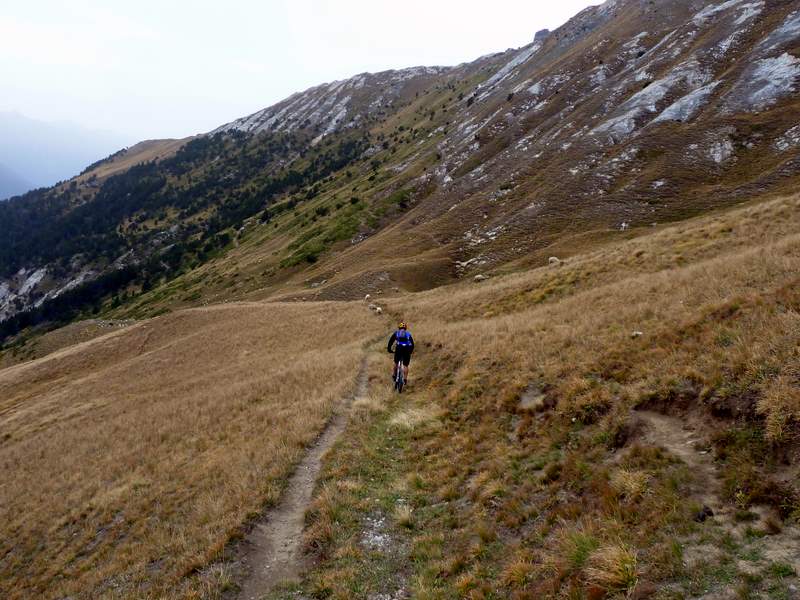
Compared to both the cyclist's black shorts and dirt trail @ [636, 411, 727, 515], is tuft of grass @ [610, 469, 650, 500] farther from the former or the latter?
the cyclist's black shorts

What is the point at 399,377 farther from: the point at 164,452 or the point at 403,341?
the point at 164,452

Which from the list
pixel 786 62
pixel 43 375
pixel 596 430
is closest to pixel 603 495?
pixel 596 430

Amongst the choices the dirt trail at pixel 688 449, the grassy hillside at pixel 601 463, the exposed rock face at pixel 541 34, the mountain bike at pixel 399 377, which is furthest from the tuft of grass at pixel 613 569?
the exposed rock face at pixel 541 34

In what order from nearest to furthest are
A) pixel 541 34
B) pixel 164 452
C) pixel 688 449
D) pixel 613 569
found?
pixel 613 569
pixel 688 449
pixel 164 452
pixel 541 34

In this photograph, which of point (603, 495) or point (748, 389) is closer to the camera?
point (603, 495)

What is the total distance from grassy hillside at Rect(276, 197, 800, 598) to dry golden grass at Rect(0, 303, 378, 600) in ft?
10.1

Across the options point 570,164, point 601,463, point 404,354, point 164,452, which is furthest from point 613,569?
point 570,164

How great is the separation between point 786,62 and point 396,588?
75.8m

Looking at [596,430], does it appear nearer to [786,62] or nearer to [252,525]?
[252,525]

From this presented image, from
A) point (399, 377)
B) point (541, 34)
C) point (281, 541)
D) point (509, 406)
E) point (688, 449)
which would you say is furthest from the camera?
point (541, 34)

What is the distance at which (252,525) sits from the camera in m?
10.9

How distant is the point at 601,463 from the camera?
9.21 metres

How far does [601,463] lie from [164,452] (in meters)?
18.2

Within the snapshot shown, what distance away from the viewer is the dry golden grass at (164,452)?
462 inches
